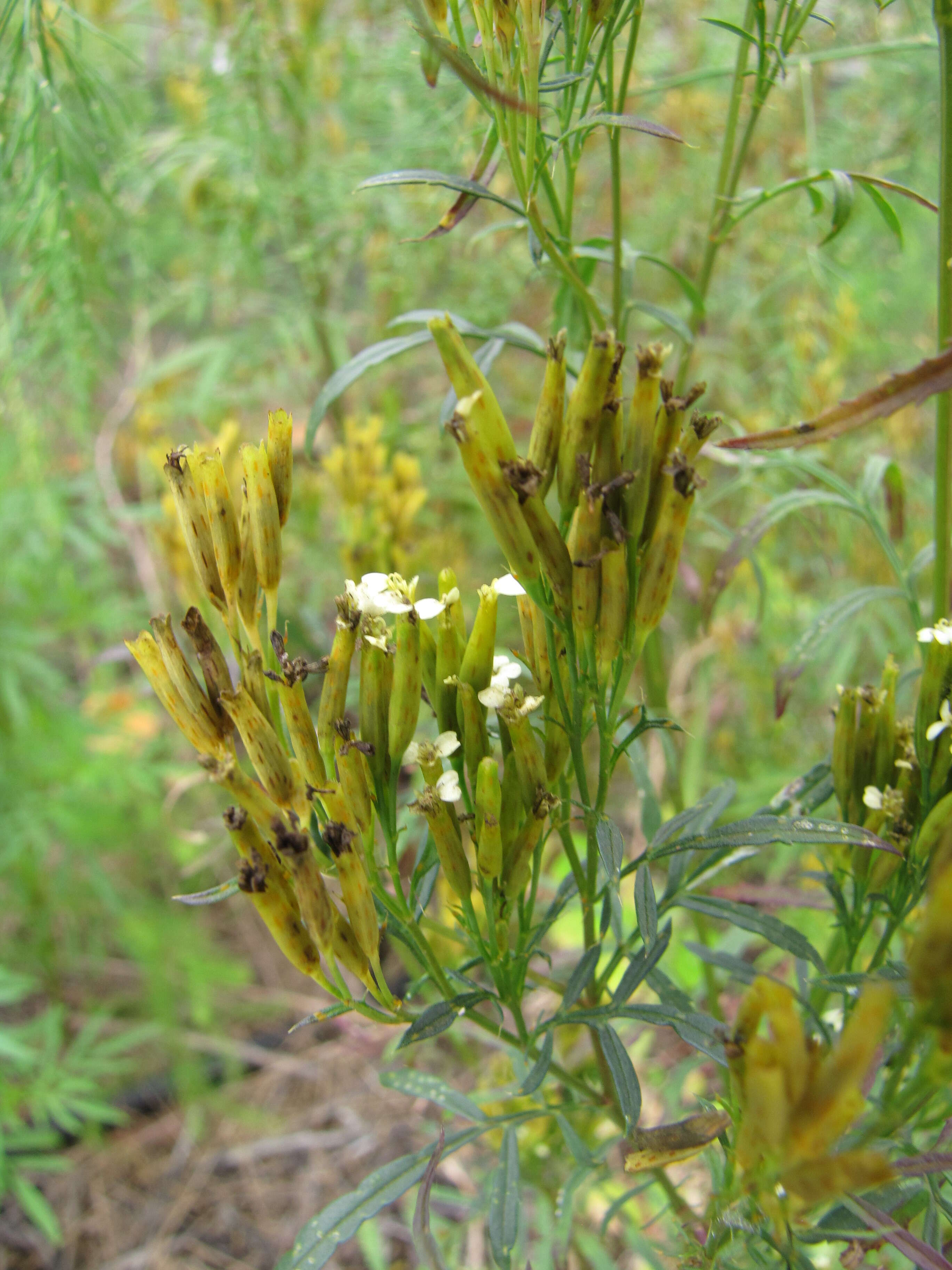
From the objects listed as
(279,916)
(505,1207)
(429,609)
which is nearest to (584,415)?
(429,609)

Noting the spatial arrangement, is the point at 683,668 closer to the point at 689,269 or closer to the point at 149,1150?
the point at 689,269

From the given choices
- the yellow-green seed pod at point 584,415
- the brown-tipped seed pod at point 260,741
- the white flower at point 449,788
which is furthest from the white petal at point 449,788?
the yellow-green seed pod at point 584,415

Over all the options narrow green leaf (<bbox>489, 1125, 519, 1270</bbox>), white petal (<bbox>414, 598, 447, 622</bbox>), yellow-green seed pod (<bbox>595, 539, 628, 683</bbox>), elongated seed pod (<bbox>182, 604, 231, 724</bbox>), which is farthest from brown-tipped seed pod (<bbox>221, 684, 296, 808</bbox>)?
narrow green leaf (<bbox>489, 1125, 519, 1270</bbox>)

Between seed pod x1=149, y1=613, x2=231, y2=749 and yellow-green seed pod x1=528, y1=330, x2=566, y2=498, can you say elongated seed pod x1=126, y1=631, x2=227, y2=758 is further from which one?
yellow-green seed pod x1=528, y1=330, x2=566, y2=498

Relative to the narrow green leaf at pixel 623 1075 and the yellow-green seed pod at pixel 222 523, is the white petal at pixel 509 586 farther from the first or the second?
the narrow green leaf at pixel 623 1075

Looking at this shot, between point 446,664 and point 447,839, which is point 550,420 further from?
point 447,839

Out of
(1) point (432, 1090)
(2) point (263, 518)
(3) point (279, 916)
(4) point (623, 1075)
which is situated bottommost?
(1) point (432, 1090)
